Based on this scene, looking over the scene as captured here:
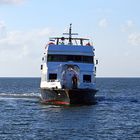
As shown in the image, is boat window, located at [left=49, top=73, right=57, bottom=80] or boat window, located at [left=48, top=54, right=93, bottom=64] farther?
boat window, located at [left=49, top=73, right=57, bottom=80]

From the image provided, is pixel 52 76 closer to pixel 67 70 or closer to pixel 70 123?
pixel 67 70

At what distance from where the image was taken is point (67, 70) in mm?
67250

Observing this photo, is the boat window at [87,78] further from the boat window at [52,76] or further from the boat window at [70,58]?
the boat window at [52,76]

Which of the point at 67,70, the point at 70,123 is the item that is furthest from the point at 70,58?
the point at 70,123

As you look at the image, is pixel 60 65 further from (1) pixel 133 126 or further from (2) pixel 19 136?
(2) pixel 19 136

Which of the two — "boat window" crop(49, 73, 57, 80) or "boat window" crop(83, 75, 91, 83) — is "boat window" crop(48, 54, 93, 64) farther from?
"boat window" crop(83, 75, 91, 83)

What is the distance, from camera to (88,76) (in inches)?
2662

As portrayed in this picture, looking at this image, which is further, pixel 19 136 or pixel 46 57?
pixel 46 57

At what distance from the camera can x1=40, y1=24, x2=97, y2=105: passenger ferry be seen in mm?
66062

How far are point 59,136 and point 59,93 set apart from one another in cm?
2415

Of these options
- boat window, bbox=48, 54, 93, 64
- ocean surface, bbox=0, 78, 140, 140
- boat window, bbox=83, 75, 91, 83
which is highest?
boat window, bbox=48, 54, 93, 64

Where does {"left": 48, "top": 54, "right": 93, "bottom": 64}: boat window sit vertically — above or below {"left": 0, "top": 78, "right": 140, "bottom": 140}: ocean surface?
above

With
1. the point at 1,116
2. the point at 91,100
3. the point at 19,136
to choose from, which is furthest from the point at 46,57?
the point at 19,136

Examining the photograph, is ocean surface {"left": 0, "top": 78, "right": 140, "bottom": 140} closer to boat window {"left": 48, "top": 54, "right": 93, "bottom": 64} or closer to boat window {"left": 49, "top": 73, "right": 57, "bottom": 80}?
boat window {"left": 49, "top": 73, "right": 57, "bottom": 80}
